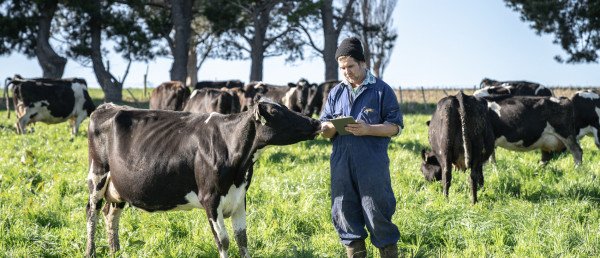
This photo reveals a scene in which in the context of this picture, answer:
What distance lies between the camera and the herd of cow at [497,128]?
6.32 m

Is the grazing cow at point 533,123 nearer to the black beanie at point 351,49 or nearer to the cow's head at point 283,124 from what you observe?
the black beanie at point 351,49

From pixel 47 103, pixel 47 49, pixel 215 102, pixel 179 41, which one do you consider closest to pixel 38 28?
pixel 47 49

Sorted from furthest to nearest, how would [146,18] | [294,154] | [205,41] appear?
1. [205,41]
2. [146,18]
3. [294,154]

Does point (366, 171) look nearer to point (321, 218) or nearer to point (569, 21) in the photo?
point (321, 218)

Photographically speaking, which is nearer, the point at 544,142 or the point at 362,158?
the point at 362,158

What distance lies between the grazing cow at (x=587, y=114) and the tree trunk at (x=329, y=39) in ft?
47.0

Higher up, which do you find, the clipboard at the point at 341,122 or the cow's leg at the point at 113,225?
the clipboard at the point at 341,122

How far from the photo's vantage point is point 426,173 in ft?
22.3

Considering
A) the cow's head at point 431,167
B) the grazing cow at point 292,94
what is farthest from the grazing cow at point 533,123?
the grazing cow at point 292,94

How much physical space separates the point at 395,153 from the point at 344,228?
5.45 meters

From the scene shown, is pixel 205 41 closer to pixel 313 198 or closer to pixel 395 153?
pixel 395 153

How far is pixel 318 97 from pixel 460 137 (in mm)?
13124

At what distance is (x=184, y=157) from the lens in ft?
12.6

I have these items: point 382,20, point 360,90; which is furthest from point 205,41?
point 360,90
